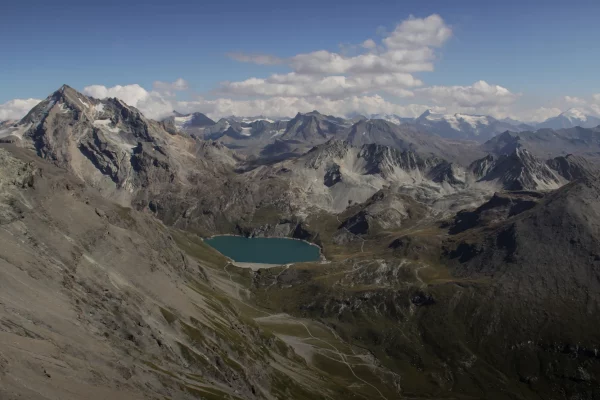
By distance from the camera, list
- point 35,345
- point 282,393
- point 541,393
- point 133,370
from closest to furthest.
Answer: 1. point 35,345
2. point 133,370
3. point 282,393
4. point 541,393

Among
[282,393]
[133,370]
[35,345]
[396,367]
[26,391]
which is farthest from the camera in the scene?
[396,367]

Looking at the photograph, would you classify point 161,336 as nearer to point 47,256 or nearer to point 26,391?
point 47,256

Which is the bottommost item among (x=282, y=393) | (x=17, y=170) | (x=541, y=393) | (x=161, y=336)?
(x=541, y=393)

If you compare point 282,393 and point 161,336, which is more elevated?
point 161,336

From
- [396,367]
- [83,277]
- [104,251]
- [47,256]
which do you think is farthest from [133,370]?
[396,367]

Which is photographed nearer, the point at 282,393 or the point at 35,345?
the point at 35,345

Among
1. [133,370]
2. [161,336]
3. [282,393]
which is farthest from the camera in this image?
[282,393]

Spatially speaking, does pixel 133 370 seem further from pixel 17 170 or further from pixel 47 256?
pixel 17 170

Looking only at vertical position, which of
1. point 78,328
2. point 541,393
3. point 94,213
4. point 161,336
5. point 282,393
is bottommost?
point 541,393

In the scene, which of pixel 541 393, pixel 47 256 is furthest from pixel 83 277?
pixel 541 393
